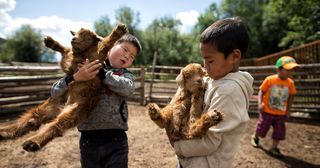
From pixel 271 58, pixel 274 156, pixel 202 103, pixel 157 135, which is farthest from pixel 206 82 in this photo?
pixel 271 58

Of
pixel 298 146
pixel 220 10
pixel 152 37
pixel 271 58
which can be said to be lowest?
A: pixel 298 146

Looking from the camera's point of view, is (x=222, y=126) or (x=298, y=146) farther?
(x=298, y=146)

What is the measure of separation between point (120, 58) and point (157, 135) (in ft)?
15.5

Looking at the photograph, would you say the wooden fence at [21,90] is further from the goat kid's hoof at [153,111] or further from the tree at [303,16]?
the tree at [303,16]

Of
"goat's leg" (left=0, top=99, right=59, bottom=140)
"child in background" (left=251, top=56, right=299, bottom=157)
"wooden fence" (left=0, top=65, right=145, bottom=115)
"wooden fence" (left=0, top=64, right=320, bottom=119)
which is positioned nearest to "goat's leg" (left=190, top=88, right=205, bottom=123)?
"goat's leg" (left=0, top=99, right=59, bottom=140)

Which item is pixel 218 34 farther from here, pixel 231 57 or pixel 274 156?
pixel 274 156

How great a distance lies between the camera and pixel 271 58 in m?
15.5

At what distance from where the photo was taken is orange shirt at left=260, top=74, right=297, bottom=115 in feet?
18.3

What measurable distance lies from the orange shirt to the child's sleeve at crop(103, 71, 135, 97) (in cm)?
397

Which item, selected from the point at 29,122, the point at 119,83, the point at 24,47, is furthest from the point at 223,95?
the point at 24,47

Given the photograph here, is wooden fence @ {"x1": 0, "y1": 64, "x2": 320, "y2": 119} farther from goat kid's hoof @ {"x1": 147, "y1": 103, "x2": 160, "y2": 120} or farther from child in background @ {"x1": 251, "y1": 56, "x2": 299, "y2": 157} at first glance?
goat kid's hoof @ {"x1": 147, "y1": 103, "x2": 160, "y2": 120}

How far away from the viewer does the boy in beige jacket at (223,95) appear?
161 cm

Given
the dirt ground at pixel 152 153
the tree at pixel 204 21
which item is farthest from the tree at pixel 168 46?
the dirt ground at pixel 152 153

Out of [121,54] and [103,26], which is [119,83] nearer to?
[121,54]
